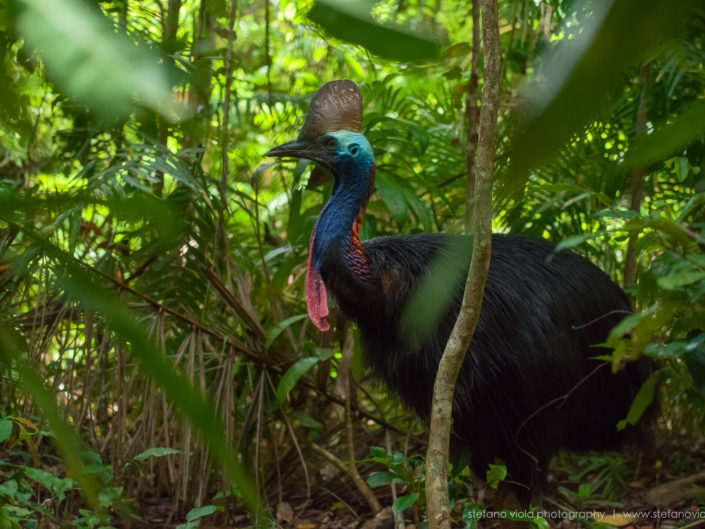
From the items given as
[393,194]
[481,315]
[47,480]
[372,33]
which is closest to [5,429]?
[47,480]

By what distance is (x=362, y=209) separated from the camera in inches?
105

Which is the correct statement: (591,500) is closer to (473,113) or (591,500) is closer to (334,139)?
(473,113)

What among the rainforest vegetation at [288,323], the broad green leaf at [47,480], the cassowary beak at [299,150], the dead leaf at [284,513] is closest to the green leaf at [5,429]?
the rainforest vegetation at [288,323]

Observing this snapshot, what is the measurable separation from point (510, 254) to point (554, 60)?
2455mm

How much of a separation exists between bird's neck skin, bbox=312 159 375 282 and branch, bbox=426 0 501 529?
2.70 ft

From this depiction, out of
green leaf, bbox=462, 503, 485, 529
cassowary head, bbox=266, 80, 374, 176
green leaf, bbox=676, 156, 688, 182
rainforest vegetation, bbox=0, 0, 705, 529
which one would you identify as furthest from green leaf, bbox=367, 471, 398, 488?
green leaf, bbox=676, 156, 688, 182

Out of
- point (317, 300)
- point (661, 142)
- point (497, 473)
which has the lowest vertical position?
point (497, 473)

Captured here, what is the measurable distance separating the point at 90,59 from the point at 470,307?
1.43 m

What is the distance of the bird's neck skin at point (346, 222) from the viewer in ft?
8.29

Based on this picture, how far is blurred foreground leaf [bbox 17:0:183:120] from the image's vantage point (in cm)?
28

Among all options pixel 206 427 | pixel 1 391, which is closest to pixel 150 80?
pixel 206 427

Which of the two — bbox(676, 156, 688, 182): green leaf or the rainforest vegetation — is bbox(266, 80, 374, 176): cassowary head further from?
bbox(676, 156, 688, 182): green leaf

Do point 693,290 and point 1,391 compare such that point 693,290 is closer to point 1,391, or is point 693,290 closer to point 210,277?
point 210,277

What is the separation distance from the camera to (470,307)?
1.67 m
